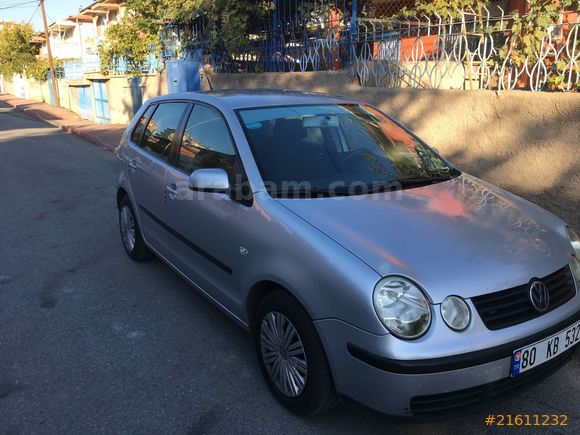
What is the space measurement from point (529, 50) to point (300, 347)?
3743 mm

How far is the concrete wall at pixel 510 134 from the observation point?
14.4ft

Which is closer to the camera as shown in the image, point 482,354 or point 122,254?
point 482,354

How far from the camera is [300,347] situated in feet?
7.84

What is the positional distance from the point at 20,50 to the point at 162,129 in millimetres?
37414

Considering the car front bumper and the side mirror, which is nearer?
the car front bumper

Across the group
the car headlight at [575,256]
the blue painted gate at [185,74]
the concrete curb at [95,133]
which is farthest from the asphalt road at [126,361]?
the concrete curb at [95,133]

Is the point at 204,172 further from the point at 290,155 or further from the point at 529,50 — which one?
the point at 529,50

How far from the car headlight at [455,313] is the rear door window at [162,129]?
245 centimetres

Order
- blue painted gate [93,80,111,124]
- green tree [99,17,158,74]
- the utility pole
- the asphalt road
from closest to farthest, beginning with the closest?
the asphalt road
green tree [99,17,158,74]
blue painted gate [93,80,111,124]
the utility pole

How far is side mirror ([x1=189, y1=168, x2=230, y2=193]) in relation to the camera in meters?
2.81

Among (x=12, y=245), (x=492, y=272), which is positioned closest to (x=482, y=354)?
(x=492, y=272)

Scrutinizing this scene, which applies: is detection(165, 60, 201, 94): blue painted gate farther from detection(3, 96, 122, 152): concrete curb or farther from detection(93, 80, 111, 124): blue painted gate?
detection(93, 80, 111, 124): blue painted gate

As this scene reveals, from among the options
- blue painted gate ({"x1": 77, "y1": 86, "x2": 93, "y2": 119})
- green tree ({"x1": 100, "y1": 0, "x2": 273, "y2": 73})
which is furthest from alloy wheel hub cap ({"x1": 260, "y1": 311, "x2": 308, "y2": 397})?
blue painted gate ({"x1": 77, "y1": 86, "x2": 93, "y2": 119})

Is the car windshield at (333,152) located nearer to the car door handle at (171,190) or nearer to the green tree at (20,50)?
the car door handle at (171,190)
